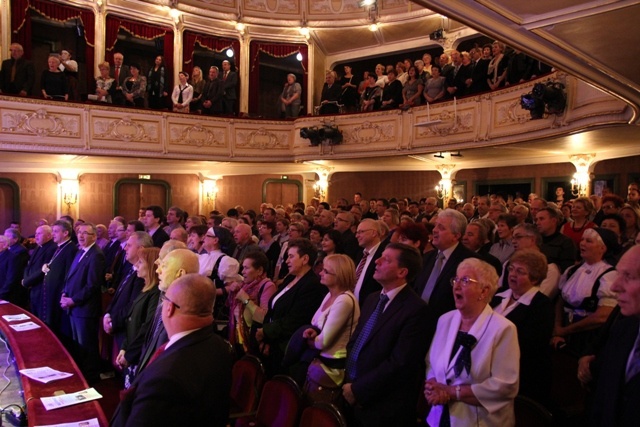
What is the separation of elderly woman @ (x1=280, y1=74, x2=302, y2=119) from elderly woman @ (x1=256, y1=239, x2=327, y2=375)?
951cm

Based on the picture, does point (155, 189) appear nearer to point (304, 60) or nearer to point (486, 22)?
point (304, 60)

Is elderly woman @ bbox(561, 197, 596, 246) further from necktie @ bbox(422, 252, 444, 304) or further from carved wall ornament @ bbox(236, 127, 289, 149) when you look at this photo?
carved wall ornament @ bbox(236, 127, 289, 149)

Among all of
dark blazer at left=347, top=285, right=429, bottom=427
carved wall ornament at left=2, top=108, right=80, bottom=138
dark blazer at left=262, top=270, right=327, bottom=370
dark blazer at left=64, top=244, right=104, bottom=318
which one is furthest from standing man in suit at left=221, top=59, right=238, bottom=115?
dark blazer at left=347, top=285, right=429, bottom=427

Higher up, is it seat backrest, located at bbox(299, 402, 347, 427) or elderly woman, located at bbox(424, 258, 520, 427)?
elderly woman, located at bbox(424, 258, 520, 427)

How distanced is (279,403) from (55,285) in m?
3.31

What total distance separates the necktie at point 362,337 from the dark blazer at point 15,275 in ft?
15.5

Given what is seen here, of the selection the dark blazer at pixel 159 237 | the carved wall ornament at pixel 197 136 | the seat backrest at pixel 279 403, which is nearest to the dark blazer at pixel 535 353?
the seat backrest at pixel 279 403

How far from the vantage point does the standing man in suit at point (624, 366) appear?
1.89 metres

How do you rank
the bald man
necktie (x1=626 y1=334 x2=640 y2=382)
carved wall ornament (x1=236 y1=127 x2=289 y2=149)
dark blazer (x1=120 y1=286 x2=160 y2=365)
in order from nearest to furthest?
necktie (x1=626 y1=334 x2=640 y2=382) → the bald man → dark blazer (x1=120 y1=286 x2=160 y2=365) → carved wall ornament (x1=236 y1=127 x2=289 y2=149)

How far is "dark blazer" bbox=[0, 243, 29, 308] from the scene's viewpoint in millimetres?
5918

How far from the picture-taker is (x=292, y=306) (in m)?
3.52

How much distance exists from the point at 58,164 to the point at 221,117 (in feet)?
11.7

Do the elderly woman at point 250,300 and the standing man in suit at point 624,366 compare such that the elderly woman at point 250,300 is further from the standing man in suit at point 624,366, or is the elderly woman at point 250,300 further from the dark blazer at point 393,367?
the standing man in suit at point 624,366

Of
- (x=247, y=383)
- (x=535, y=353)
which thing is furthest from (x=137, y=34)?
(x=535, y=353)
